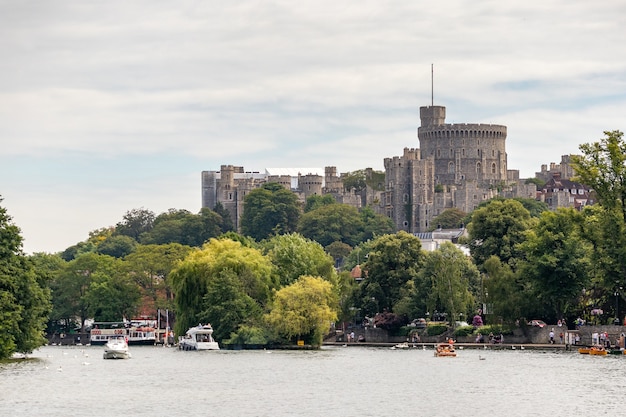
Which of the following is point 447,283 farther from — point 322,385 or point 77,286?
point 77,286

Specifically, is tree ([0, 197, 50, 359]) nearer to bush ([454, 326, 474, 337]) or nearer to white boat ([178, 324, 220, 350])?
white boat ([178, 324, 220, 350])

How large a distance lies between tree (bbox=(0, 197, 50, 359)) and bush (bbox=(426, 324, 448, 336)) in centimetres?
3634

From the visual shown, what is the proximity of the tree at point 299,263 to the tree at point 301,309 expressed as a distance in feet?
18.2

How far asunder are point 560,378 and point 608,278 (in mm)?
23975

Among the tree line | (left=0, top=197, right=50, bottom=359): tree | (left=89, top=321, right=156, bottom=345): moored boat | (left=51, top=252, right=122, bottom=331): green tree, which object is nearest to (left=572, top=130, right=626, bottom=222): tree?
the tree line

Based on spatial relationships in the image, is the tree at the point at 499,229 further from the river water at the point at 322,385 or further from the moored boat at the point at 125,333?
the moored boat at the point at 125,333

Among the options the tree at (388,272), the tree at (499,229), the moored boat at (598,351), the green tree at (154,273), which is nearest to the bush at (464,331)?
the tree at (499,229)

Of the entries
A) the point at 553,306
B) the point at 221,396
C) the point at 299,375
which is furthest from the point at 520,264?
the point at 221,396

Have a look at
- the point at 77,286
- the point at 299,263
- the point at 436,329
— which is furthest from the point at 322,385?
the point at 77,286

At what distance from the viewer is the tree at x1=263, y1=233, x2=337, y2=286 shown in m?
114

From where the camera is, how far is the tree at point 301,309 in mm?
106062

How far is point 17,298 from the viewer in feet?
287

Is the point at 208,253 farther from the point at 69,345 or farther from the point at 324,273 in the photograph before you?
the point at 69,345

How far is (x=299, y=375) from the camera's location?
79.5 m
